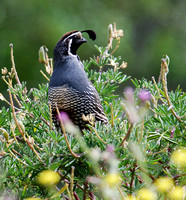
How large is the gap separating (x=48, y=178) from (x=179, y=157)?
0.44m

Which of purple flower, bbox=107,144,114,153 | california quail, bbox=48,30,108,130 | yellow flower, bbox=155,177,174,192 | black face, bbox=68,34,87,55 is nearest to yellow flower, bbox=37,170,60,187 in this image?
purple flower, bbox=107,144,114,153

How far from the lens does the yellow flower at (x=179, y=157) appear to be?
1.69m

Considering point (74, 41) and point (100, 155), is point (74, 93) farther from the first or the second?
point (100, 155)

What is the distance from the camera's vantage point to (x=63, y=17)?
7.68 m

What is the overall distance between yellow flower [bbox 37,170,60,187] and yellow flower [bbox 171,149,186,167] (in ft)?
1.39

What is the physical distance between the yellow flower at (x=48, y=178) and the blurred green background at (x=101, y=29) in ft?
17.1

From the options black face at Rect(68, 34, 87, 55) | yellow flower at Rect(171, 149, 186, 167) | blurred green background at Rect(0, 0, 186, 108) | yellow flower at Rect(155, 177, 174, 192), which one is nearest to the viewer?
yellow flower at Rect(155, 177, 174, 192)

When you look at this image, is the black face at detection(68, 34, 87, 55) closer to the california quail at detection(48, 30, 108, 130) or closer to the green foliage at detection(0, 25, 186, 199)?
the california quail at detection(48, 30, 108, 130)

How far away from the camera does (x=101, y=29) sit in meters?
8.02

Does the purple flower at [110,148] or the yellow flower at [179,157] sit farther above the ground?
the purple flower at [110,148]

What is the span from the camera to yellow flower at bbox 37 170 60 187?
1734 millimetres

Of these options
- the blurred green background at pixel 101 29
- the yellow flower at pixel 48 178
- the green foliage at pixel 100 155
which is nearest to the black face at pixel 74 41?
the green foliage at pixel 100 155

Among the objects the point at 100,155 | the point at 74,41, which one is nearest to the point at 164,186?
the point at 100,155

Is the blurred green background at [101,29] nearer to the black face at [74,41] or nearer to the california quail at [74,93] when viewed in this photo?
the black face at [74,41]
